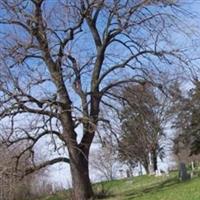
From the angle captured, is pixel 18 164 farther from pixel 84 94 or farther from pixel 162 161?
pixel 162 161

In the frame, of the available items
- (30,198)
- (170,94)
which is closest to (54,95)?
(170,94)

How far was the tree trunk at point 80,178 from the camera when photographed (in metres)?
24.3

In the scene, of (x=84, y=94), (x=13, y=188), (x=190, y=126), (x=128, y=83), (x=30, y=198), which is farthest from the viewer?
(x=190, y=126)

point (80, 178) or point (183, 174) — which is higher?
point (80, 178)

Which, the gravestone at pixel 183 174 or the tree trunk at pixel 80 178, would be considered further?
the gravestone at pixel 183 174

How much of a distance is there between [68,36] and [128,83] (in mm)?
3928

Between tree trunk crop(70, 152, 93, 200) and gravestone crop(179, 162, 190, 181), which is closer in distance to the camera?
tree trunk crop(70, 152, 93, 200)

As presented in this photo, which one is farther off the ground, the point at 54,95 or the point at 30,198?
the point at 54,95

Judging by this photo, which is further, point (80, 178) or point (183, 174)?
point (183, 174)

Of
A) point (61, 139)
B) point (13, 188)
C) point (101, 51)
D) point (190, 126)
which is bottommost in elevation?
point (13, 188)

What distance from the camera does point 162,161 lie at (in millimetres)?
63062

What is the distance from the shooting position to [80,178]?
24.5 meters

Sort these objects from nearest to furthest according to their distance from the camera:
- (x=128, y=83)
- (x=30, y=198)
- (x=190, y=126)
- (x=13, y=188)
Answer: (x=13, y=188), (x=128, y=83), (x=30, y=198), (x=190, y=126)

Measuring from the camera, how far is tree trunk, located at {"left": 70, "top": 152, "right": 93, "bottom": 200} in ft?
79.7
